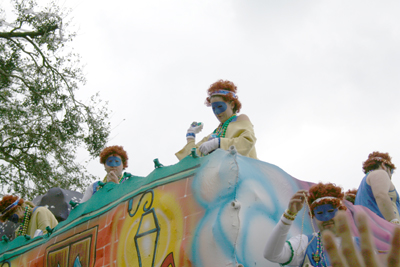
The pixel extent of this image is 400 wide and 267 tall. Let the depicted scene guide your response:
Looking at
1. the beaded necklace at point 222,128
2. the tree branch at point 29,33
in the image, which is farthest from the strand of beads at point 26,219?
the tree branch at point 29,33

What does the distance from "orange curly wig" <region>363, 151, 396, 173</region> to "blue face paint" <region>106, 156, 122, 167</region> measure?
2.42 metres

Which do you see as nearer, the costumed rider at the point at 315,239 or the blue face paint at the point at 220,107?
the costumed rider at the point at 315,239

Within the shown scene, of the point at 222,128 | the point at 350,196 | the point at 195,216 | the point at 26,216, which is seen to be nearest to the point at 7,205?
the point at 26,216

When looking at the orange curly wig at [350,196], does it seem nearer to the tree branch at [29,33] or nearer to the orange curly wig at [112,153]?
the orange curly wig at [112,153]

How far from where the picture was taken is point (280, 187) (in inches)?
138

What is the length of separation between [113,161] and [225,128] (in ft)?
5.21

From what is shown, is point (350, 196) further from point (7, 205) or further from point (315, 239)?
point (7, 205)

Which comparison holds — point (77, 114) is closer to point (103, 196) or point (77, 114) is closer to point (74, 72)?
point (74, 72)

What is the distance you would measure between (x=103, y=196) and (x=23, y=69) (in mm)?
7608

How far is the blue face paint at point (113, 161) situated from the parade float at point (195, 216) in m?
1.04

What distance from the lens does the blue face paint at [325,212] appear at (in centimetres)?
307

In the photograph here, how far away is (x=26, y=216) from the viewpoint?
5.38 m

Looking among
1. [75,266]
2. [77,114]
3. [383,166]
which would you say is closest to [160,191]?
[75,266]

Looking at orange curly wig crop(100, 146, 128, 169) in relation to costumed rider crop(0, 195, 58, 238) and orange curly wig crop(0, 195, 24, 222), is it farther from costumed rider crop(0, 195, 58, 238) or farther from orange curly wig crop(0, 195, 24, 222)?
orange curly wig crop(0, 195, 24, 222)
